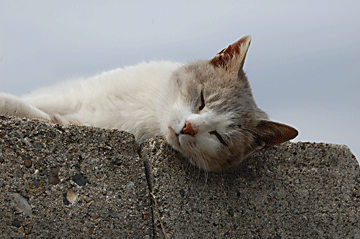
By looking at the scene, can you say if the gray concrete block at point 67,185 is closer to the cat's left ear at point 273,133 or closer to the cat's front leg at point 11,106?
the cat's front leg at point 11,106

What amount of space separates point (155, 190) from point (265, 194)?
766 mm

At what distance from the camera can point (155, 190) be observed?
171 centimetres

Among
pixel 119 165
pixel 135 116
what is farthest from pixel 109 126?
pixel 119 165

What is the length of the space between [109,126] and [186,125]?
77cm

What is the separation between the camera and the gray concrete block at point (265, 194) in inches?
68.4

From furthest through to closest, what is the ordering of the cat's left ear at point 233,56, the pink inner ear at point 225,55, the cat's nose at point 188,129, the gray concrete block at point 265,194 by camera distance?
the pink inner ear at point 225,55, the cat's left ear at point 233,56, the cat's nose at point 188,129, the gray concrete block at point 265,194

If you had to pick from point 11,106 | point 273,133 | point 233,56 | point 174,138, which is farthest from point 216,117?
point 11,106

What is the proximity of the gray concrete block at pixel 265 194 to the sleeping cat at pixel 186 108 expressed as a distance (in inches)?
5.1

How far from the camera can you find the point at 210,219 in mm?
1777

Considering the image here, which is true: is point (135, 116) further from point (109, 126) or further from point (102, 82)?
point (102, 82)

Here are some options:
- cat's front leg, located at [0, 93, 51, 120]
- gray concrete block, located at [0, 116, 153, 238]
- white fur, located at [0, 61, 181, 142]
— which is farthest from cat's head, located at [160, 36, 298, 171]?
cat's front leg, located at [0, 93, 51, 120]

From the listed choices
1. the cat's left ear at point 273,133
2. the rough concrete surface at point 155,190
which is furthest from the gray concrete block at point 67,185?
the cat's left ear at point 273,133

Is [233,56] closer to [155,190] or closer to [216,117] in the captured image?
[216,117]

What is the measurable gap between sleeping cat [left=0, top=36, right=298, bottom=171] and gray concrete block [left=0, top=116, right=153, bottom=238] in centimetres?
43
